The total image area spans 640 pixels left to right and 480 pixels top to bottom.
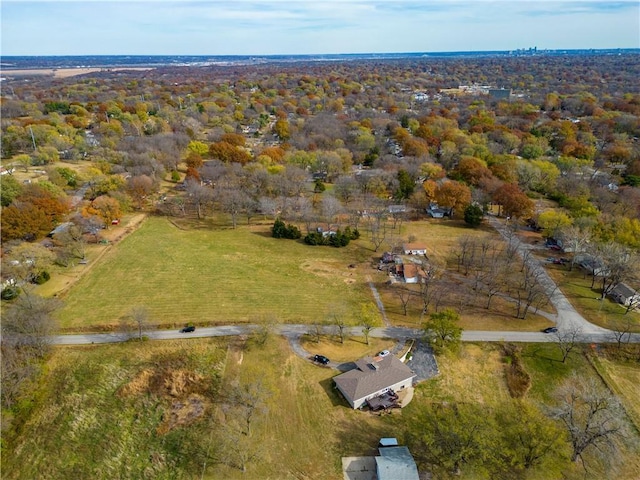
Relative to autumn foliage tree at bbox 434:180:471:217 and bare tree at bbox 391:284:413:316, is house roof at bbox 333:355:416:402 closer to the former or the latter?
bare tree at bbox 391:284:413:316

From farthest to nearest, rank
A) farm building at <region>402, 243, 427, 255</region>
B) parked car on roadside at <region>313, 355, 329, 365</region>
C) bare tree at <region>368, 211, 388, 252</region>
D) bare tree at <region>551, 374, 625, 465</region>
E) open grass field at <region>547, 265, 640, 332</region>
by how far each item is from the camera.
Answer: bare tree at <region>368, 211, 388, 252</region> → farm building at <region>402, 243, 427, 255</region> → open grass field at <region>547, 265, 640, 332</region> → parked car on roadside at <region>313, 355, 329, 365</region> → bare tree at <region>551, 374, 625, 465</region>

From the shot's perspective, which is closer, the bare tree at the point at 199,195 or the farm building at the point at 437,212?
the bare tree at the point at 199,195

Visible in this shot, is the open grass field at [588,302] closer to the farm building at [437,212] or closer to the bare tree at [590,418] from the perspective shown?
the bare tree at [590,418]

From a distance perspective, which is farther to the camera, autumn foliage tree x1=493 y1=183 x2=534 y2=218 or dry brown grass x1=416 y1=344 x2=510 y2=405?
autumn foliage tree x1=493 y1=183 x2=534 y2=218

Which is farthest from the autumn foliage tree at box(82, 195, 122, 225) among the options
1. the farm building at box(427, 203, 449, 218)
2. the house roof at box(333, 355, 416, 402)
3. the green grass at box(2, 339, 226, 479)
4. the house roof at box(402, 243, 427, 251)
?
the farm building at box(427, 203, 449, 218)

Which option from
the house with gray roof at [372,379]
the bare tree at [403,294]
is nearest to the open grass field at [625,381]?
the house with gray roof at [372,379]

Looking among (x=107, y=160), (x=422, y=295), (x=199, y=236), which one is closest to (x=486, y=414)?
(x=422, y=295)

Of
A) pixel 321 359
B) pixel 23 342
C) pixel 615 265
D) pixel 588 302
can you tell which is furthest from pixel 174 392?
pixel 615 265

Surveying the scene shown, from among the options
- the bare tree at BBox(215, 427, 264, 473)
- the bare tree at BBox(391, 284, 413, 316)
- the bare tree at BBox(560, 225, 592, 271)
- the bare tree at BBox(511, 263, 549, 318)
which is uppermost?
the bare tree at BBox(560, 225, 592, 271)
